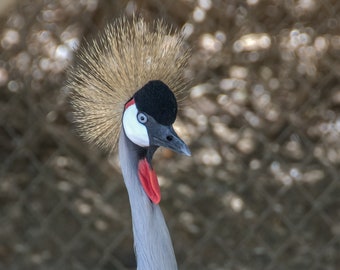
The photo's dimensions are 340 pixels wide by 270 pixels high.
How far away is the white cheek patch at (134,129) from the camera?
1573 mm

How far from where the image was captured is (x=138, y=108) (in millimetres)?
1583

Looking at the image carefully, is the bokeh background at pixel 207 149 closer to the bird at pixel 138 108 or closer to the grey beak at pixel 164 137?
the bird at pixel 138 108

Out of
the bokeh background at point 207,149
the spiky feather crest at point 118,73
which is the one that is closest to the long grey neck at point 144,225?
the spiky feather crest at point 118,73

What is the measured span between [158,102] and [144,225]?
22 cm

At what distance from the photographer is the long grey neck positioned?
5.20 ft

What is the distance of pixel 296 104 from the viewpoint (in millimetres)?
2832

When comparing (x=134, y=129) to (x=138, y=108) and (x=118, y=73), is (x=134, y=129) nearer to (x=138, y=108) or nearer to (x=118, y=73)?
(x=138, y=108)

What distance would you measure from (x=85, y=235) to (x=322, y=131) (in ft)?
2.73

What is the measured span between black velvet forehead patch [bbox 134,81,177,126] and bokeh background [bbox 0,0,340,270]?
3.85 ft

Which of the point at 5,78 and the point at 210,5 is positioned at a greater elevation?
the point at 210,5

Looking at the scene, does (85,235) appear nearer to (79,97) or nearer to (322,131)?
(322,131)

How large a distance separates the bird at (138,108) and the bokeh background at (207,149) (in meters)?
0.98

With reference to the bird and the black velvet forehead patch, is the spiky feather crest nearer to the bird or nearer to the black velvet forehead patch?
the bird

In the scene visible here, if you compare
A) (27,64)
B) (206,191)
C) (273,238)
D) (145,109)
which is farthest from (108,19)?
(145,109)
